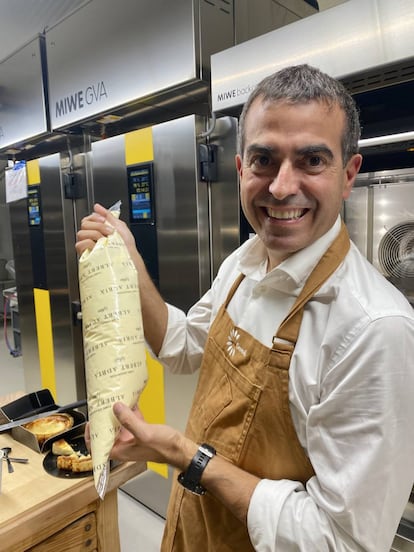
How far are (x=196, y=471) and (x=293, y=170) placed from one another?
0.63 metres

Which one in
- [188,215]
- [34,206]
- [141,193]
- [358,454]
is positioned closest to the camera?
[358,454]

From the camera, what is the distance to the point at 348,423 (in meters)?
0.72

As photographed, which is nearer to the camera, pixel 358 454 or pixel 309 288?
pixel 358 454

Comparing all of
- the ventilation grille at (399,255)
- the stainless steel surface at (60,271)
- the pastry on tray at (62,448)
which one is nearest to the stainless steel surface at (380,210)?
the ventilation grille at (399,255)

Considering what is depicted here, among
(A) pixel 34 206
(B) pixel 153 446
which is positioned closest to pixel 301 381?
(B) pixel 153 446

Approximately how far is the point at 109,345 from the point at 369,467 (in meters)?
0.50

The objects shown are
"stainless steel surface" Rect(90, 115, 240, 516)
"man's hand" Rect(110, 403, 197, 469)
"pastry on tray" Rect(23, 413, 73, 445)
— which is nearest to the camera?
"man's hand" Rect(110, 403, 197, 469)

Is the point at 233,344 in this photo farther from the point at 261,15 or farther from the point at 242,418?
the point at 261,15

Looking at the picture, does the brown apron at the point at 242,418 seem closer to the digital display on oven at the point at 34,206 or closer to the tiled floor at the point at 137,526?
the tiled floor at the point at 137,526

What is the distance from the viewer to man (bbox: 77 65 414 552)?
27.6 inches

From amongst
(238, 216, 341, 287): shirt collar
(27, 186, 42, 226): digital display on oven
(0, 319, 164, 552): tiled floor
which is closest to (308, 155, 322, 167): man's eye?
(238, 216, 341, 287): shirt collar

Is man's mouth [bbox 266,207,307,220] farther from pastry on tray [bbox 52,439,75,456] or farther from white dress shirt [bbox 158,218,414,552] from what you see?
pastry on tray [bbox 52,439,75,456]

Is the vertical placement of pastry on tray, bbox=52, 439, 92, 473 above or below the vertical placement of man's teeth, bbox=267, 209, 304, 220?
below

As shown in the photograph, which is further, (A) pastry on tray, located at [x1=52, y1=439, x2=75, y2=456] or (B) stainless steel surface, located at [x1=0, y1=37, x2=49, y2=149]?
(B) stainless steel surface, located at [x1=0, y1=37, x2=49, y2=149]
